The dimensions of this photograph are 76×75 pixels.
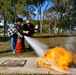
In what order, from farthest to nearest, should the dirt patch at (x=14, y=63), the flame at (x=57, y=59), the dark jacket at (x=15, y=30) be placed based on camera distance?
the dark jacket at (x=15, y=30), the dirt patch at (x=14, y=63), the flame at (x=57, y=59)

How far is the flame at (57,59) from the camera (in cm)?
974

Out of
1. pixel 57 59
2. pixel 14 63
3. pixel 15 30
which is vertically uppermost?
pixel 15 30

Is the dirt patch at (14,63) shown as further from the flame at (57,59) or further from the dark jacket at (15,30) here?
the dark jacket at (15,30)

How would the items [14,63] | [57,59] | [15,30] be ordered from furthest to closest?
[15,30], [14,63], [57,59]

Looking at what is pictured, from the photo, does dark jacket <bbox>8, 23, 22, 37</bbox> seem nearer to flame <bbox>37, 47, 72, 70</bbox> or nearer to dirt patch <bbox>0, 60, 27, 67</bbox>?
dirt patch <bbox>0, 60, 27, 67</bbox>

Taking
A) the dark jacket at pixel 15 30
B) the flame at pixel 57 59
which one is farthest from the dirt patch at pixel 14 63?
the dark jacket at pixel 15 30

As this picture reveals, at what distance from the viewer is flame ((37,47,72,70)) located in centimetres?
974

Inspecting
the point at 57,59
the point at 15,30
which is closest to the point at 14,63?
the point at 57,59

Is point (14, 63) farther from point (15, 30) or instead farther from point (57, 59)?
point (15, 30)

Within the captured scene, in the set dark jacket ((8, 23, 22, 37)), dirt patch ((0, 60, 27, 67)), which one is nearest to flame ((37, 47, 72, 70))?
dirt patch ((0, 60, 27, 67))

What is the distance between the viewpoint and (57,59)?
9867mm

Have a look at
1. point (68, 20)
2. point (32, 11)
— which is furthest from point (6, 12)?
point (68, 20)

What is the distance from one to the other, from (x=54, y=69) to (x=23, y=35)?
5.57 meters

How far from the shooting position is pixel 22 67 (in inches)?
404
